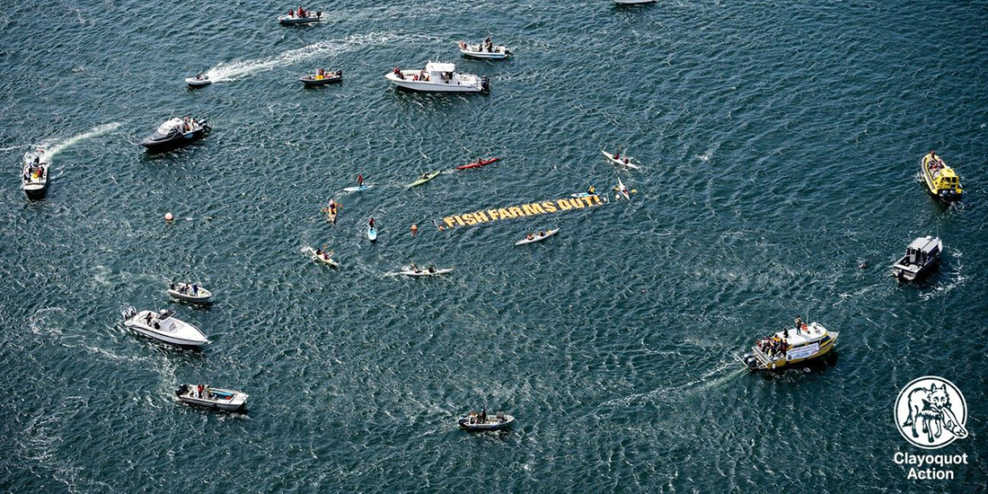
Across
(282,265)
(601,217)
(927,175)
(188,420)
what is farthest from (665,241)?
(188,420)

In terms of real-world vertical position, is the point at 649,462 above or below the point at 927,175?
below

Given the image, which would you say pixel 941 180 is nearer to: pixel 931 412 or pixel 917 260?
pixel 917 260

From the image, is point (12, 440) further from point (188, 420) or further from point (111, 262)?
point (111, 262)

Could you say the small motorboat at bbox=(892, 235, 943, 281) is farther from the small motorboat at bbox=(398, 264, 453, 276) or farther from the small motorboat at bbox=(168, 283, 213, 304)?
the small motorboat at bbox=(168, 283, 213, 304)

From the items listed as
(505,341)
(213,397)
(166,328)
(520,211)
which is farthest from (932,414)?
(166,328)

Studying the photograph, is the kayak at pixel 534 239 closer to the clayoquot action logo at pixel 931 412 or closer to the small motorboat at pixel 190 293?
the small motorboat at pixel 190 293

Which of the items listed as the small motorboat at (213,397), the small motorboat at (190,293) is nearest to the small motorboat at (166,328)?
the small motorboat at (190,293)
